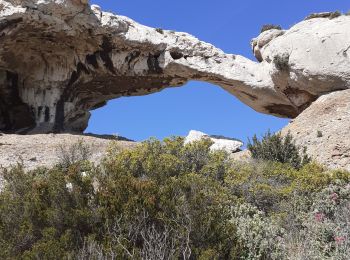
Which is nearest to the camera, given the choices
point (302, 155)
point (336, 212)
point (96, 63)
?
point (336, 212)

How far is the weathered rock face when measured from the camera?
1870cm

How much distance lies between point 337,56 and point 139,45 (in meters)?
8.28

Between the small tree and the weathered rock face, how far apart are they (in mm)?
5111

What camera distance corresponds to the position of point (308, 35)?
1962cm

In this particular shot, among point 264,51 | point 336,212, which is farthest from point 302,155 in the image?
point 264,51

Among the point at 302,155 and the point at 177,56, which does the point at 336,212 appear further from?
the point at 177,56

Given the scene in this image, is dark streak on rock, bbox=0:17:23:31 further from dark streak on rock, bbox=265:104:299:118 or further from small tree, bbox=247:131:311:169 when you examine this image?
dark streak on rock, bbox=265:104:299:118

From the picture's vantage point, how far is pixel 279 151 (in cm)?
1476

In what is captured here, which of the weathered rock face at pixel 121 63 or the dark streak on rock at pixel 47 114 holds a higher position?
the weathered rock face at pixel 121 63

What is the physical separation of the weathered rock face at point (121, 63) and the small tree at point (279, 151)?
5.11 meters

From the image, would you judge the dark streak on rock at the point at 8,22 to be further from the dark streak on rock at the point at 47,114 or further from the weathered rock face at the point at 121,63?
the dark streak on rock at the point at 47,114

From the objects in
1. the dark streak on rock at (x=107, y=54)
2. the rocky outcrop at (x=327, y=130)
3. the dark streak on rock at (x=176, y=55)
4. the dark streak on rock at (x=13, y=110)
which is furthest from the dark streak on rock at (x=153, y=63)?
the rocky outcrop at (x=327, y=130)

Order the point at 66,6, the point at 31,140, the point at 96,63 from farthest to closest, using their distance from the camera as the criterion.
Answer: the point at 96,63 < the point at 66,6 < the point at 31,140

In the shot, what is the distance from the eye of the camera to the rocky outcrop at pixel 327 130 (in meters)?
14.5
